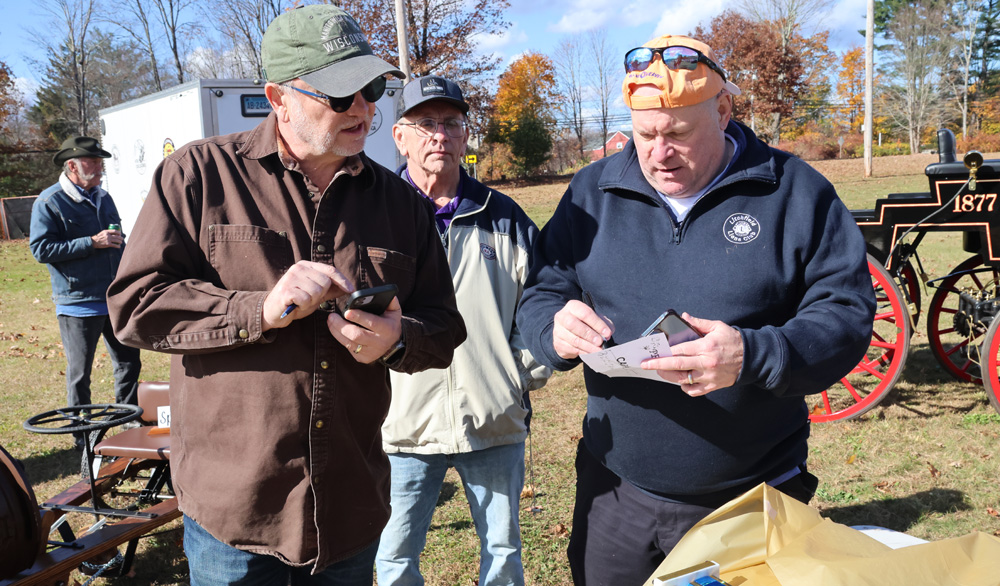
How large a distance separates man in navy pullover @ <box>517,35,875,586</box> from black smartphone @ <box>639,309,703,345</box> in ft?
0.13

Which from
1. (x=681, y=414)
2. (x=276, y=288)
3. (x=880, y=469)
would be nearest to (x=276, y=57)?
(x=276, y=288)

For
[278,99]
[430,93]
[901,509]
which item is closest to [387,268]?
[278,99]

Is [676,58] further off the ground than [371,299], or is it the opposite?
[676,58]

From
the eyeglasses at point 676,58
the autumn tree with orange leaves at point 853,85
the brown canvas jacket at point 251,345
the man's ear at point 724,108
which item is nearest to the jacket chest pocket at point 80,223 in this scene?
the brown canvas jacket at point 251,345

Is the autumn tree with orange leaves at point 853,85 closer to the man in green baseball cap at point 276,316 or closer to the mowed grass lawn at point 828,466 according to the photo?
the mowed grass lawn at point 828,466

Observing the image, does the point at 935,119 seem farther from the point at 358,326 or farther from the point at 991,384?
the point at 358,326

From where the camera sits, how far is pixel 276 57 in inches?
75.7

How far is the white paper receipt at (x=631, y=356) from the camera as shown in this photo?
173 centimetres

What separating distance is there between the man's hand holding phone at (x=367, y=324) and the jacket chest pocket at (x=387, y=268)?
0.36 ft

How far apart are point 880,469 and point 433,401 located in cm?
364

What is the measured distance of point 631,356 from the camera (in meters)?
1.80

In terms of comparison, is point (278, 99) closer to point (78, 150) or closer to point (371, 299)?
point (371, 299)

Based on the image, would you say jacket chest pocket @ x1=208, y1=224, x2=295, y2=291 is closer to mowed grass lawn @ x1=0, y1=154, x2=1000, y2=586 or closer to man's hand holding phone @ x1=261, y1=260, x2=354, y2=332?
man's hand holding phone @ x1=261, y1=260, x2=354, y2=332

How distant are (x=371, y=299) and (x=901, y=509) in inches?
161
